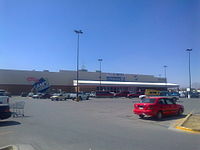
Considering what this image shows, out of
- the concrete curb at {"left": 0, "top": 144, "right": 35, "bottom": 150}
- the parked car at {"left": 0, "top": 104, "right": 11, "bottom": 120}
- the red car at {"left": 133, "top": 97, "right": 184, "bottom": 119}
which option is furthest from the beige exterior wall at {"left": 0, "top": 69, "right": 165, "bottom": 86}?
the concrete curb at {"left": 0, "top": 144, "right": 35, "bottom": 150}

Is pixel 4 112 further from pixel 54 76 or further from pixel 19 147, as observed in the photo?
pixel 54 76

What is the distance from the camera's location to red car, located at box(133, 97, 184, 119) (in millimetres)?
15867

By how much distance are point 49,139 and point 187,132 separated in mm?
6777

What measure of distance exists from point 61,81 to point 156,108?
63889 millimetres

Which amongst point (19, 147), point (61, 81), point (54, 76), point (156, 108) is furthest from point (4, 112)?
point (61, 81)

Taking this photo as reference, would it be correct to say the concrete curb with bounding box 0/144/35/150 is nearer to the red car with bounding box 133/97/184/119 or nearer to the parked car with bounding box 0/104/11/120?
the parked car with bounding box 0/104/11/120

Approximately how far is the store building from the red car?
5227 cm

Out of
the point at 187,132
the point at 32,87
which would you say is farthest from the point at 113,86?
the point at 187,132

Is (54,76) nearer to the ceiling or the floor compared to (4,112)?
nearer to the ceiling

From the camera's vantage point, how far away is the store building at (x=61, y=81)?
7050 cm

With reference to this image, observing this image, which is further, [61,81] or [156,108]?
[61,81]

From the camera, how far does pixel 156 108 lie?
52.7 feet

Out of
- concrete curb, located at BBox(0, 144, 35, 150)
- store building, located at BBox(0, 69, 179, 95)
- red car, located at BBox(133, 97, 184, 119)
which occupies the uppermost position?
store building, located at BBox(0, 69, 179, 95)

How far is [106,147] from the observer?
7.79 m
